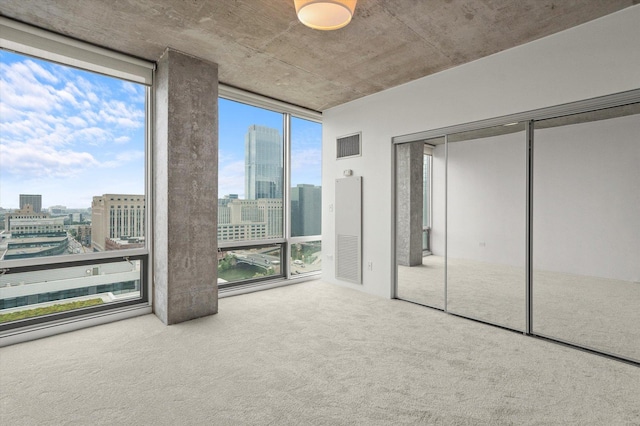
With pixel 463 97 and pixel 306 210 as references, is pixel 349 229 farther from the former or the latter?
pixel 463 97

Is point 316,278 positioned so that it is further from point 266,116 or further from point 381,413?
point 381,413

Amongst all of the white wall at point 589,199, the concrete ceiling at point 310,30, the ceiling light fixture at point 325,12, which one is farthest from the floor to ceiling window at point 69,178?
the white wall at point 589,199

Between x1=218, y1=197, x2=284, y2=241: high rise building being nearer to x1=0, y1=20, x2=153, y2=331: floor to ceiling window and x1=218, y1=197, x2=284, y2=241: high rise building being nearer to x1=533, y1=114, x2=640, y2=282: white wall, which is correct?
x1=0, y1=20, x2=153, y2=331: floor to ceiling window

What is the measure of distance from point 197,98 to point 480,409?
159 inches

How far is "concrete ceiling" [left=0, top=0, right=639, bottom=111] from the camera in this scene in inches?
109

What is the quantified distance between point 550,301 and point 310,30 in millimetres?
3810

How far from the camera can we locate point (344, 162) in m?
5.36

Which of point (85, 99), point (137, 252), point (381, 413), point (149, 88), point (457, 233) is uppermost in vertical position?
point (149, 88)

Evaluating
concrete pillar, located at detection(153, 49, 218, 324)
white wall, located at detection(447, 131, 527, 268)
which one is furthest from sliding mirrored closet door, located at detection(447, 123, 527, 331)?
concrete pillar, located at detection(153, 49, 218, 324)

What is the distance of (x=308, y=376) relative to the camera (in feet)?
8.43

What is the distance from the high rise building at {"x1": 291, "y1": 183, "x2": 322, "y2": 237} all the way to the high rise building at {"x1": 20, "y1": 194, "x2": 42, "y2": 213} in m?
3.36

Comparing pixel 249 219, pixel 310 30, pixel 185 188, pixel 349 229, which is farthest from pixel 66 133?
pixel 349 229

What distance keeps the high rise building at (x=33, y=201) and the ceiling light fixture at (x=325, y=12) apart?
334cm

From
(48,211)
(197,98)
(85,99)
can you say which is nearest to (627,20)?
(197,98)
